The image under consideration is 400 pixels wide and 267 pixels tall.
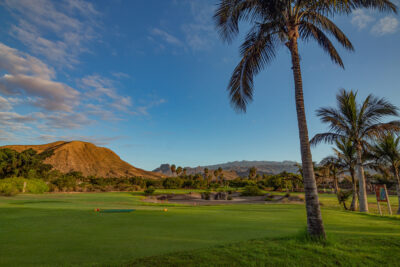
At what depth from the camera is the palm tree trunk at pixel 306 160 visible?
235 inches

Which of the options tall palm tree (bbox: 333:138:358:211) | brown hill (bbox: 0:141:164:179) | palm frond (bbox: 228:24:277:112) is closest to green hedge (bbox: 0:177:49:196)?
palm frond (bbox: 228:24:277:112)

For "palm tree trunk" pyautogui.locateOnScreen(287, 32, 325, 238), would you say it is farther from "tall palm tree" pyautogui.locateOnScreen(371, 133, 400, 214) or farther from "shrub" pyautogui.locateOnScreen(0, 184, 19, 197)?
"shrub" pyautogui.locateOnScreen(0, 184, 19, 197)

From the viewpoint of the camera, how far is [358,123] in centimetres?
1587

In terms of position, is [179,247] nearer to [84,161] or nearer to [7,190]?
[7,190]

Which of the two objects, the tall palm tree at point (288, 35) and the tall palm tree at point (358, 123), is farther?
the tall palm tree at point (358, 123)

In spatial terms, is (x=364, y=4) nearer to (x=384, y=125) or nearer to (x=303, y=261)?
(x=303, y=261)

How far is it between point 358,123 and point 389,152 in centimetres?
443

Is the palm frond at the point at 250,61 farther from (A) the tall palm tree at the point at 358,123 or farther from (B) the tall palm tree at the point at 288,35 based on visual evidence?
(A) the tall palm tree at the point at 358,123

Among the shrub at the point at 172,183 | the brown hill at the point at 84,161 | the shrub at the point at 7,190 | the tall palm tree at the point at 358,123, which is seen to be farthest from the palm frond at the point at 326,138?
the brown hill at the point at 84,161

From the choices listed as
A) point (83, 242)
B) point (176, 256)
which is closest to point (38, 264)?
point (83, 242)

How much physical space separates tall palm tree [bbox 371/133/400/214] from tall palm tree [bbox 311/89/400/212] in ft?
6.26

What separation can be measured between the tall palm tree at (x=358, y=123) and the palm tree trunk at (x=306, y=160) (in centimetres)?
1145

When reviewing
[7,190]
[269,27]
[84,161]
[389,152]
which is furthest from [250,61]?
[84,161]

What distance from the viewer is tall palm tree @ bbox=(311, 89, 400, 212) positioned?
15125 mm
